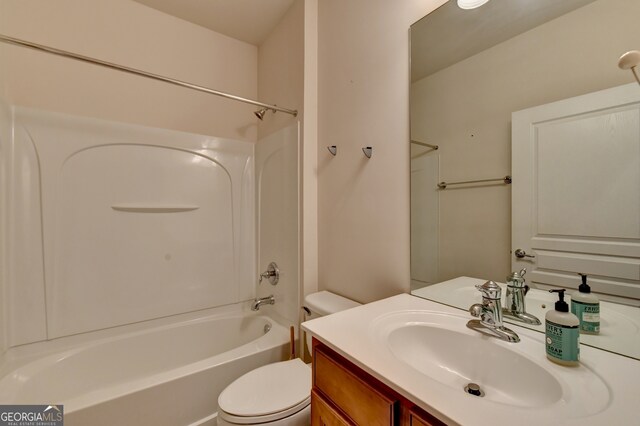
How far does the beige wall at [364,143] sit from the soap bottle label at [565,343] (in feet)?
1.92

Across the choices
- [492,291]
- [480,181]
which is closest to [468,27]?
[480,181]

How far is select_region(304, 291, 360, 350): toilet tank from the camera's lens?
1404mm

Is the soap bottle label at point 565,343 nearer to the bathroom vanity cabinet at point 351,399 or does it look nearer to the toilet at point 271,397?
the bathroom vanity cabinet at point 351,399

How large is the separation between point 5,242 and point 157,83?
Result: 1324mm

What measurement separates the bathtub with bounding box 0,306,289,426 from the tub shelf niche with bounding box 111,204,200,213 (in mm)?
758

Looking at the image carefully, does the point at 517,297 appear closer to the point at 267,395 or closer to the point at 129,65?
the point at 267,395

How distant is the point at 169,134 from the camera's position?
6.19ft

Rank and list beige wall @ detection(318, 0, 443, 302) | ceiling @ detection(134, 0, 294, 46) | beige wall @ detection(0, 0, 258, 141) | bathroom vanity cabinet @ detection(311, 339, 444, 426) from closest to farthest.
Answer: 1. bathroom vanity cabinet @ detection(311, 339, 444, 426)
2. beige wall @ detection(318, 0, 443, 302)
3. beige wall @ detection(0, 0, 258, 141)
4. ceiling @ detection(134, 0, 294, 46)

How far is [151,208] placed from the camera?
5.99ft

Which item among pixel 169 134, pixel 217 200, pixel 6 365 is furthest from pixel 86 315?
pixel 169 134

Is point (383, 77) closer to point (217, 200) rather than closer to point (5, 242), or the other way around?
point (217, 200)

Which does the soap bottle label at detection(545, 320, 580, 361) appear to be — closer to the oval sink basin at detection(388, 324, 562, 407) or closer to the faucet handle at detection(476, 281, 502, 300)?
the oval sink basin at detection(388, 324, 562, 407)

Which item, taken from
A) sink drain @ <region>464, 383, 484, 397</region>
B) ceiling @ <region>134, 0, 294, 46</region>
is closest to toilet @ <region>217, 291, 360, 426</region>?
sink drain @ <region>464, 383, 484, 397</region>

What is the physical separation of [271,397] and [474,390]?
803mm
